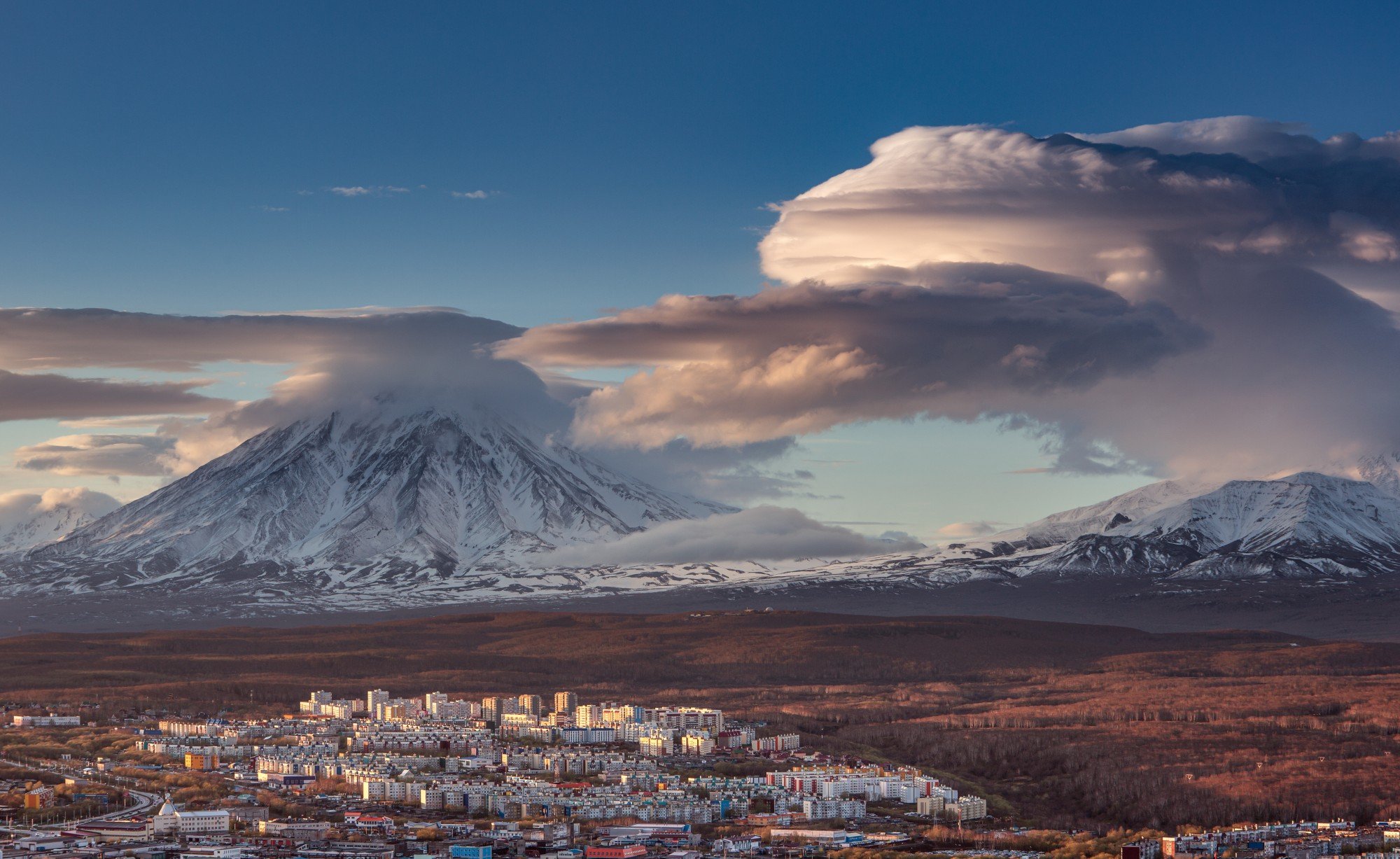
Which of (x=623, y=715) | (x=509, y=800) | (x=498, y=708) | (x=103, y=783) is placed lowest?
(x=509, y=800)

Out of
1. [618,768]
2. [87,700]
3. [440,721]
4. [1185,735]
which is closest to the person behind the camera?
[618,768]

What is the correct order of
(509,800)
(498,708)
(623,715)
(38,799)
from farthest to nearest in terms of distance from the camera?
(498,708)
(623,715)
(509,800)
(38,799)

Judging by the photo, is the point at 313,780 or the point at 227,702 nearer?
the point at 313,780

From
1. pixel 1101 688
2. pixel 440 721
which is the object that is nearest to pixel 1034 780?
pixel 440 721

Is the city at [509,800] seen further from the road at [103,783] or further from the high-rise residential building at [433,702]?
the high-rise residential building at [433,702]

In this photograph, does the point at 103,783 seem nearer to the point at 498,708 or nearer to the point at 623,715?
the point at 623,715

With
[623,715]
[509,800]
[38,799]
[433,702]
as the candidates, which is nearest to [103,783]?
[38,799]

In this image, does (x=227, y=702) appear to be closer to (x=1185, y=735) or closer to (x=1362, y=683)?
(x=1185, y=735)

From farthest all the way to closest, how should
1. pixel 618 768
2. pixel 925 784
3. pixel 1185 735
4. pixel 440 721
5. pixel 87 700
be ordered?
pixel 87 700
pixel 440 721
pixel 1185 735
pixel 618 768
pixel 925 784

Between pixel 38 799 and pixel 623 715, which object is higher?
pixel 623 715

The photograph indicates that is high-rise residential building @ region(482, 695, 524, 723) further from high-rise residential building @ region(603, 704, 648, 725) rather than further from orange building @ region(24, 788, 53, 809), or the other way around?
orange building @ region(24, 788, 53, 809)
